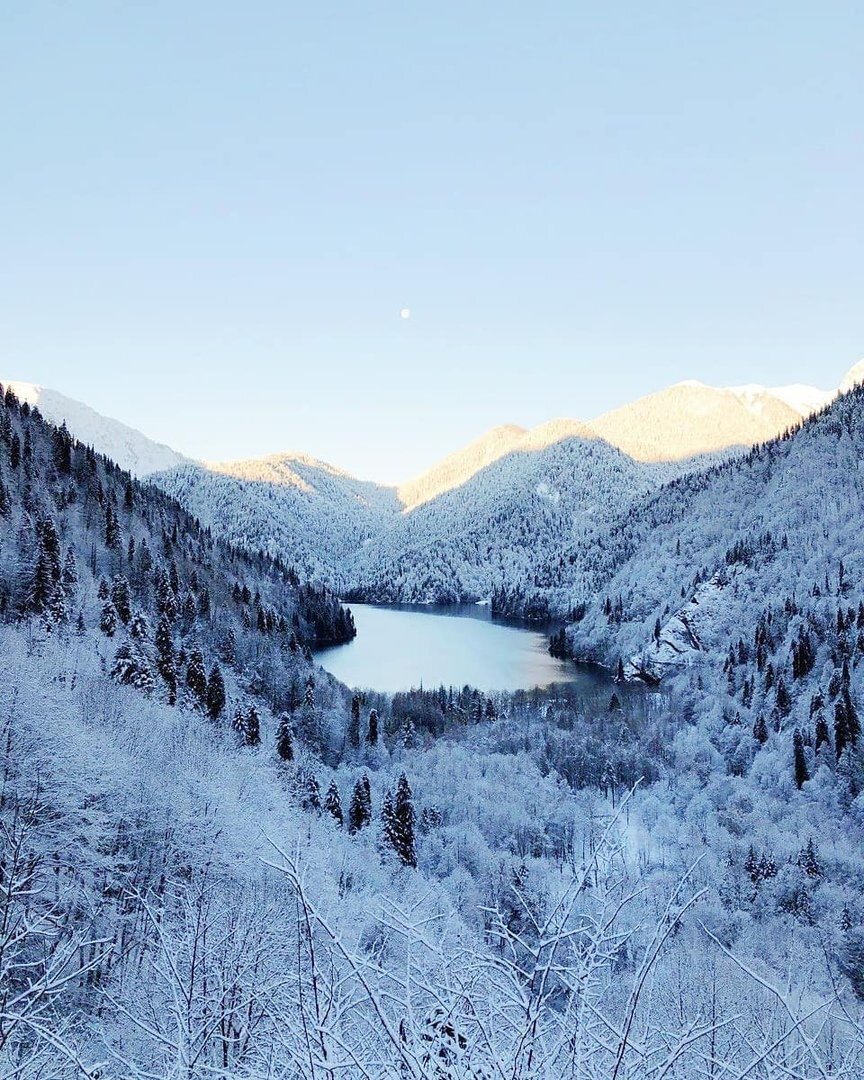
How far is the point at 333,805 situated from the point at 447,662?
3442 inches

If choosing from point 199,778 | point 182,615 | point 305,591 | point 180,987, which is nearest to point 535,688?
point 182,615

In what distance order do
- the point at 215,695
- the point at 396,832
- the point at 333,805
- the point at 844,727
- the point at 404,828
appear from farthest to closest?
the point at 844,727
the point at 215,695
the point at 333,805
the point at 404,828
the point at 396,832

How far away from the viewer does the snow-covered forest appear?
198 inches

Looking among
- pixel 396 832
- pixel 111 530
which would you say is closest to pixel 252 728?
pixel 396 832

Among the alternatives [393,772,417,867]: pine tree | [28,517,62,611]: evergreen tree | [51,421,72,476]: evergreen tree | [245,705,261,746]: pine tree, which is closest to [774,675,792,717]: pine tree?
[393,772,417,867]: pine tree

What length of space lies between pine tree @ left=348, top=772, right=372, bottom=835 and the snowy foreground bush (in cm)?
214

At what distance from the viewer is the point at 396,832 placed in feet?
152

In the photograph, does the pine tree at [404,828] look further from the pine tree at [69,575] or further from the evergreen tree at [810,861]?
the pine tree at [69,575]

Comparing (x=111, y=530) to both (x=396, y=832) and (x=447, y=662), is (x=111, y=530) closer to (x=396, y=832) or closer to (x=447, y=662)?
(x=396, y=832)

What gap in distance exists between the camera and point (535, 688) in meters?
114

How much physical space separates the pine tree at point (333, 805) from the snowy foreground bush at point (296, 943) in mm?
1360

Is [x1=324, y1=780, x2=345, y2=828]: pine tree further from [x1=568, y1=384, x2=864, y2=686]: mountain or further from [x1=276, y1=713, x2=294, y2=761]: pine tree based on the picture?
[x1=568, y1=384, x2=864, y2=686]: mountain

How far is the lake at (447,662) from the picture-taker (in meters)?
118

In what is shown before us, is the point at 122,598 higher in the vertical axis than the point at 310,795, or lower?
higher
